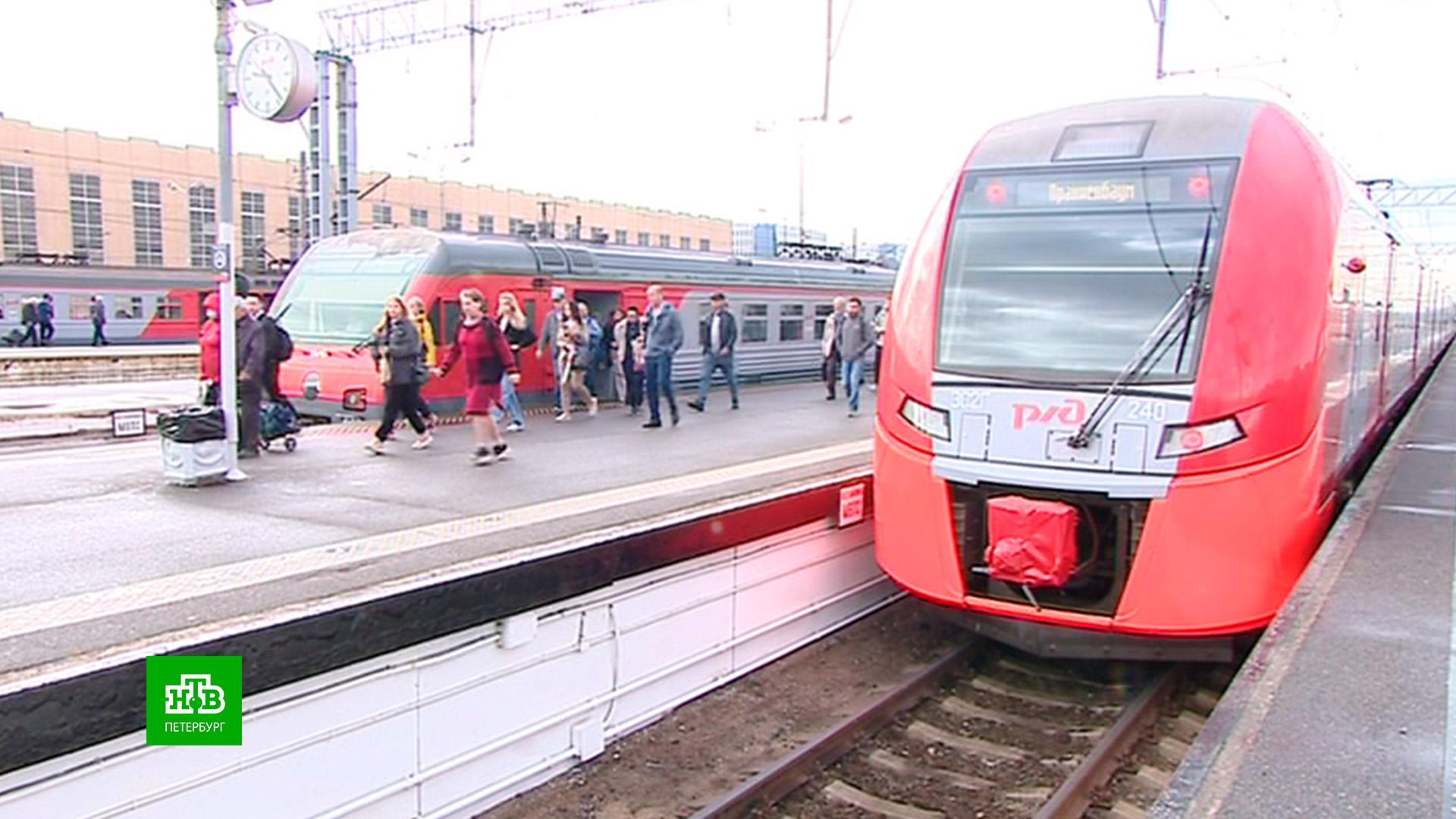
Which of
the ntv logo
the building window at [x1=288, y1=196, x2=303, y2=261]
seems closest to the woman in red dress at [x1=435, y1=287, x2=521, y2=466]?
the ntv logo

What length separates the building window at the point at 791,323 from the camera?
67.6 feet

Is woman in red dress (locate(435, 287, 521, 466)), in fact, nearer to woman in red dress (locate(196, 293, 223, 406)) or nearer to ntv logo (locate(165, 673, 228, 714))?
woman in red dress (locate(196, 293, 223, 406))

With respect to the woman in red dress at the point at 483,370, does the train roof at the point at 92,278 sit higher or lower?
higher

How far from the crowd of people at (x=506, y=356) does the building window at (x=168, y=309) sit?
20474mm

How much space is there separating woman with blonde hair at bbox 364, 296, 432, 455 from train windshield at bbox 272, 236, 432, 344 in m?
3.61

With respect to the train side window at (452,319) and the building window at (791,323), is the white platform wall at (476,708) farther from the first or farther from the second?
the building window at (791,323)

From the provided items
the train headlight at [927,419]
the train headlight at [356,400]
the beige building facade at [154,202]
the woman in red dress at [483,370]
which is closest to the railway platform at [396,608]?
the woman in red dress at [483,370]

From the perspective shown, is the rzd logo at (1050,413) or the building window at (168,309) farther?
the building window at (168,309)

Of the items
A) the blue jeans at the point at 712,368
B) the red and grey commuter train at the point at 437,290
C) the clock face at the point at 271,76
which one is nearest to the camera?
the clock face at the point at 271,76

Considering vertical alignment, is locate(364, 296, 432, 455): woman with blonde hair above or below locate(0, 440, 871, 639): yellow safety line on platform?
above

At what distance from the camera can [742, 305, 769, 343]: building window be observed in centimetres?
1958

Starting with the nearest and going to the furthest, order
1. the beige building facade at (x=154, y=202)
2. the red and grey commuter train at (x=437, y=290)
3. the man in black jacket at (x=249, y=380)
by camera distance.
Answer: the man in black jacket at (x=249, y=380) < the red and grey commuter train at (x=437, y=290) < the beige building facade at (x=154, y=202)

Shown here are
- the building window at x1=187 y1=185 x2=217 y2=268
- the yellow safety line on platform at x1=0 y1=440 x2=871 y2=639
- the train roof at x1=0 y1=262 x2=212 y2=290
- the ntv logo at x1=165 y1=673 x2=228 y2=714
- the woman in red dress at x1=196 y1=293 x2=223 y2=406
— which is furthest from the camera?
the building window at x1=187 y1=185 x2=217 y2=268

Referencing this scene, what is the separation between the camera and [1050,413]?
6.10 m
